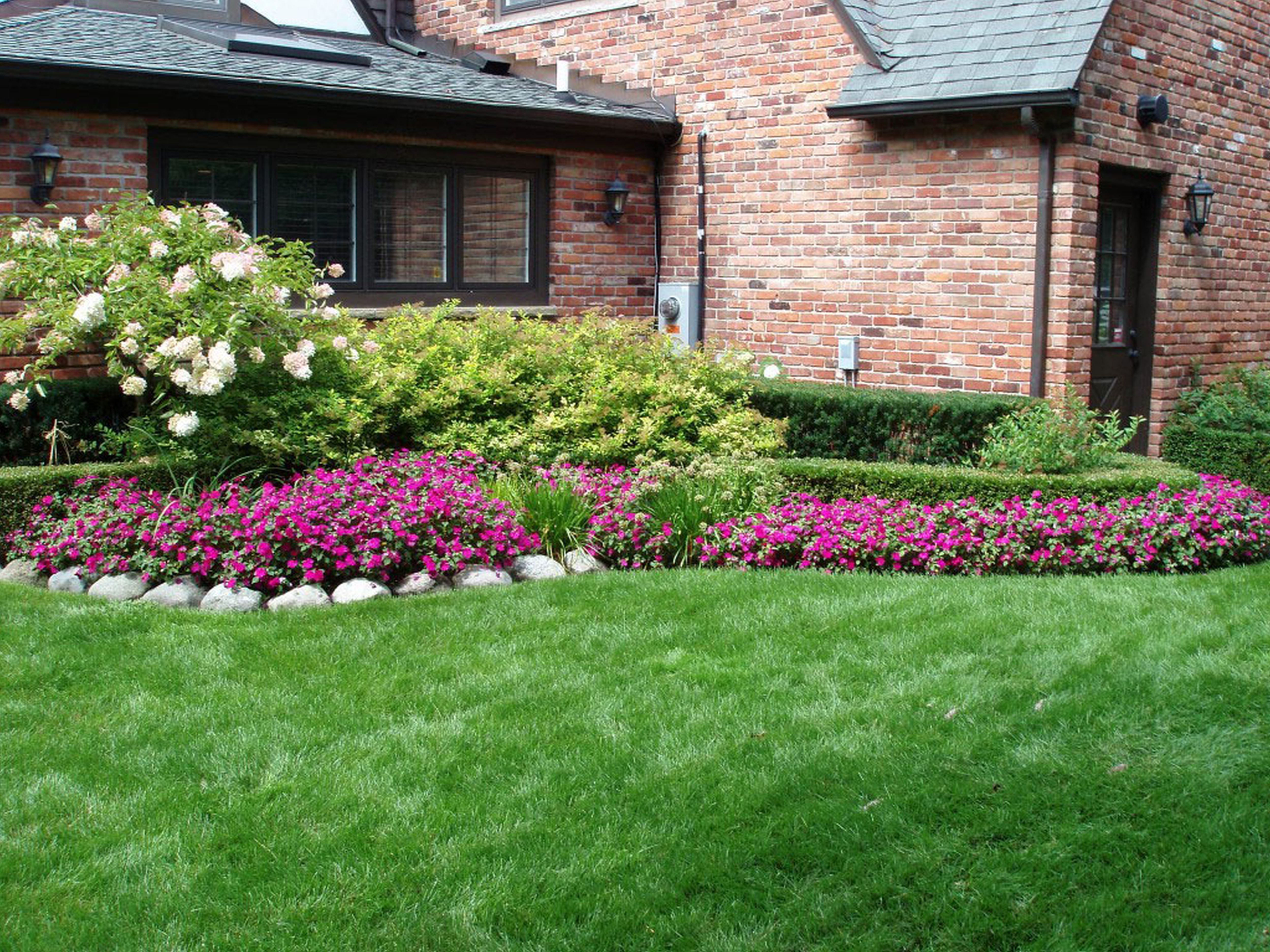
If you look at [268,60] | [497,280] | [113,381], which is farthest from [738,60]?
[113,381]

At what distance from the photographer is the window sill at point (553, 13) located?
Answer: 12.6m

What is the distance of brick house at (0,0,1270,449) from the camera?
9672 mm

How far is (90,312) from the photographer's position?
7598 mm

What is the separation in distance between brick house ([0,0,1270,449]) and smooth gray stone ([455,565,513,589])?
4.39 meters

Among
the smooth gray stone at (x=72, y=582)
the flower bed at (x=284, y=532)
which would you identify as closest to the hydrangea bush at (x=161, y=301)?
the flower bed at (x=284, y=532)

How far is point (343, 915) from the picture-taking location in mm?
3592

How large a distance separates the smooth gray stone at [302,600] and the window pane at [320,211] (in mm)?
4433

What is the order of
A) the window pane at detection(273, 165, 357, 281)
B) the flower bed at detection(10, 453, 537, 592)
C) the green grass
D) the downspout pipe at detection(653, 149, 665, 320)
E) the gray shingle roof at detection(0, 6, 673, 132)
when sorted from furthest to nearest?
the downspout pipe at detection(653, 149, 665, 320) < the window pane at detection(273, 165, 357, 281) < the gray shingle roof at detection(0, 6, 673, 132) < the flower bed at detection(10, 453, 537, 592) < the green grass

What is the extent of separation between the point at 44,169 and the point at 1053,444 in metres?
6.72

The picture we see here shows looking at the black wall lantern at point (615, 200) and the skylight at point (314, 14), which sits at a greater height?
the skylight at point (314, 14)

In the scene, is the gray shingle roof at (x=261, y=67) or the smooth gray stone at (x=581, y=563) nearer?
the smooth gray stone at (x=581, y=563)

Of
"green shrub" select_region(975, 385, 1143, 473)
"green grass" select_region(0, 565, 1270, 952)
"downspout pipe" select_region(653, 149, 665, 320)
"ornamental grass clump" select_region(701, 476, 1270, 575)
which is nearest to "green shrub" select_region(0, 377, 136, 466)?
"green grass" select_region(0, 565, 1270, 952)

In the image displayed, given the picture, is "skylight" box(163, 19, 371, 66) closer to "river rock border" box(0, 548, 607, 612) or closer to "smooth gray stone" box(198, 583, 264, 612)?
"river rock border" box(0, 548, 607, 612)

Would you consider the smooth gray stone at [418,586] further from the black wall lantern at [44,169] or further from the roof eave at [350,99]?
the roof eave at [350,99]
